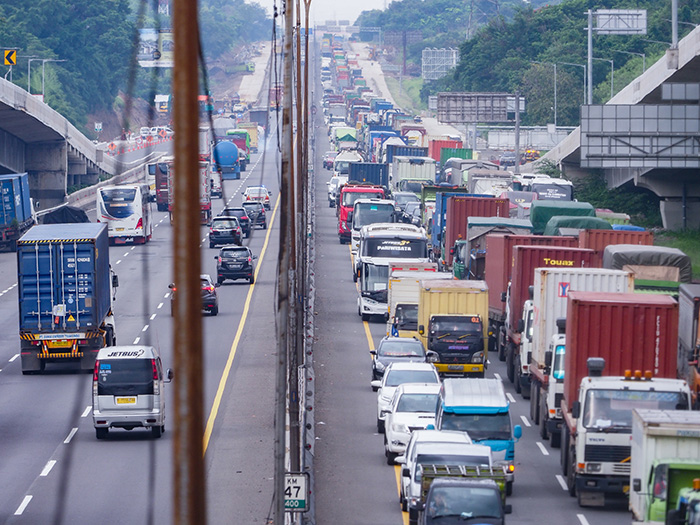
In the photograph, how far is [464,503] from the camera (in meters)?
17.1

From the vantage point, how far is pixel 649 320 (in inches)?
898

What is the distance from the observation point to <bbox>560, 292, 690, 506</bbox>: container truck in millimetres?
20531

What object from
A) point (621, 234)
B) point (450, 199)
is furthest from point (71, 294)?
point (450, 199)

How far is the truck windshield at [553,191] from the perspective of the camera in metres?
61.5

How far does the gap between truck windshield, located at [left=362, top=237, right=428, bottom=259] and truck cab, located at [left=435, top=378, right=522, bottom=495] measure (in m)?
22.2

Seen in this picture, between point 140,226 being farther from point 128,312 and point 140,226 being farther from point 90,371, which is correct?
point 90,371

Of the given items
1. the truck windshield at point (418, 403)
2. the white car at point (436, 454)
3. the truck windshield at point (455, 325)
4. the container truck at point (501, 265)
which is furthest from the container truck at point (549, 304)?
the container truck at point (501, 265)

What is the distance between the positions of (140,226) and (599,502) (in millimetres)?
→ 46054

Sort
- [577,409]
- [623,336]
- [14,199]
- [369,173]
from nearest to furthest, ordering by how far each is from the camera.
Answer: [577,409], [623,336], [14,199], [369,173]

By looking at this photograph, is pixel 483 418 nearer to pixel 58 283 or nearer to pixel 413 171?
pixel 58 283

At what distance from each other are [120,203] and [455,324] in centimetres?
3324

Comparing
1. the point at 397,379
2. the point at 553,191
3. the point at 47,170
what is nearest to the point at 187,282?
the point at 397,379

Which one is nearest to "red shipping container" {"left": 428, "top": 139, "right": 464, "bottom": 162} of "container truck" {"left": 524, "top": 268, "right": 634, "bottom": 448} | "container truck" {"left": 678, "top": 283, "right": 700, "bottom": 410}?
"container truck" {"left": 524, "top": 268, "right": 634, "bottom": 448}

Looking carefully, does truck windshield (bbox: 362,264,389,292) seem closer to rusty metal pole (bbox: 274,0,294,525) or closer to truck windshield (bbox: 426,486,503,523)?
rusty metal pole (bbox: 274,0,294,525)
